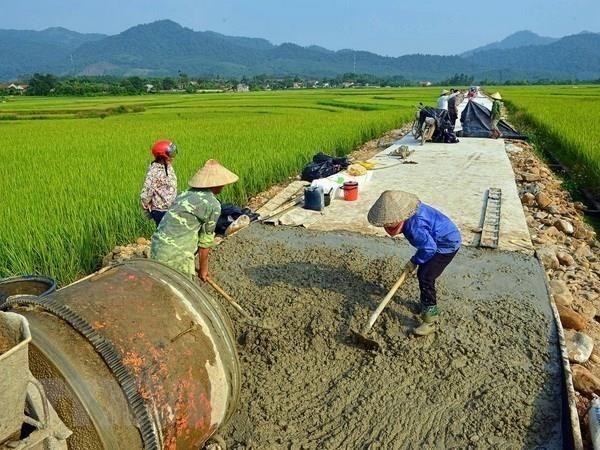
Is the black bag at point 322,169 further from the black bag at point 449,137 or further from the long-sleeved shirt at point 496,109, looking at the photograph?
the long-sleeved shirt at point 496,109

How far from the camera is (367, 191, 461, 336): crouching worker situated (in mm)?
3205

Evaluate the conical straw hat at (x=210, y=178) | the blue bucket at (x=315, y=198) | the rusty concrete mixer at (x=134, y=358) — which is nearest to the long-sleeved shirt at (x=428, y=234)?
the conical straw hat at (x=210, y=178)

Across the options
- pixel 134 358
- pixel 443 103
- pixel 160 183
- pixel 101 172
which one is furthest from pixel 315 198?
pixel 443 103

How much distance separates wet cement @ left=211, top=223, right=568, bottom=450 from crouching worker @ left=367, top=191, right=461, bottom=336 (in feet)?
0.68

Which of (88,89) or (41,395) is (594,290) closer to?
(41,395)

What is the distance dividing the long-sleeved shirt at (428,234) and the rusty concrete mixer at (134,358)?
1.51 metres

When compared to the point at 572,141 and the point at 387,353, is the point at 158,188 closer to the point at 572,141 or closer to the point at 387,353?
the point at 387,353

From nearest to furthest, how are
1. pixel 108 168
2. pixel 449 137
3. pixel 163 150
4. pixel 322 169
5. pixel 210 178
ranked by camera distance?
pixel 210 178, pixel 163 150, pixel 108 168, pixel 322 169, pixel 449 137

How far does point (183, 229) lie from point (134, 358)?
1293 mm

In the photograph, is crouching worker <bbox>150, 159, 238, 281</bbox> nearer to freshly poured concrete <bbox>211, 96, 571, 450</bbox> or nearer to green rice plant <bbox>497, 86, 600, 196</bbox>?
freshly poured concrete <bbox>211, 96, 571, 450</bbox>

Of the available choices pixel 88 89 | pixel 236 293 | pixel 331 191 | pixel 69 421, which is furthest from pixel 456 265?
pixel 88 89

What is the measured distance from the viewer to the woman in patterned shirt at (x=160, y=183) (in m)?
4.27

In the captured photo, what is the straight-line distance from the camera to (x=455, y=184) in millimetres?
7840

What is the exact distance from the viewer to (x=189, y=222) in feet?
10.3
